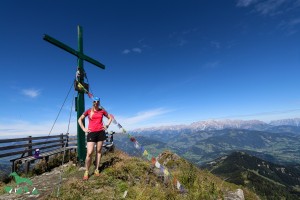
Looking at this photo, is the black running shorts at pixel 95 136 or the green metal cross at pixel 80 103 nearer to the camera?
the black running shorts at pixel 95 136

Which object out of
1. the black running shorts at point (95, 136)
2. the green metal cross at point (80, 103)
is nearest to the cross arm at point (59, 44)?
the green metal cross at point (80, 103)

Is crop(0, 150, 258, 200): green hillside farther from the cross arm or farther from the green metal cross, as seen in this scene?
the cross arm

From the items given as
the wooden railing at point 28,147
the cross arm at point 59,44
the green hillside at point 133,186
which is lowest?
the green hillside at point 133,186

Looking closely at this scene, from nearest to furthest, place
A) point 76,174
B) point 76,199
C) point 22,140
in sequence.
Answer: point 76,199 → point 76,174 → point 22,140

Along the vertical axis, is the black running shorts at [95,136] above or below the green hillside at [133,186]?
above

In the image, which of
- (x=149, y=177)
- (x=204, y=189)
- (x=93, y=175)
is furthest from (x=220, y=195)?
(x=93, y=175)

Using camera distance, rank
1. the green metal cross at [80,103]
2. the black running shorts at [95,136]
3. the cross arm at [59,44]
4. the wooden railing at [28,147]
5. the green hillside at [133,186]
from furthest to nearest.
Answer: the wooden railing at [28,147], the green metal cross at [80,103], the cross arm at [59,44], the black running shorts at [95,136], the green hillside at [133,186]

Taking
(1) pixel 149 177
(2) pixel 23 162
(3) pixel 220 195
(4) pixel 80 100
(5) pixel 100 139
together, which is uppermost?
(4) pixel 80 100

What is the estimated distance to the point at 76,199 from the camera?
6109 mm

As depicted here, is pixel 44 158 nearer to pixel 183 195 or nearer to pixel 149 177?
pixel 149 177

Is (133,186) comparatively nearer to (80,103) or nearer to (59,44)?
(80,103)

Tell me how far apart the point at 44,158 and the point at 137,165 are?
6541 millimetres

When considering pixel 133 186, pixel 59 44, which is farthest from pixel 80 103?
pixel 133 186

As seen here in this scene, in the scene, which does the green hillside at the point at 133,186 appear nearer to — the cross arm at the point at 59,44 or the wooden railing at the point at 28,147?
the wooden railing at the point at 28,147
